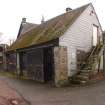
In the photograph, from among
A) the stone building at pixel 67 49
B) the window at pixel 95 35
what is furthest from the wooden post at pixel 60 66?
the window at pixel 95 35

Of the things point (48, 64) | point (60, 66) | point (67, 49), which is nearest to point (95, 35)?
point (67, 49)

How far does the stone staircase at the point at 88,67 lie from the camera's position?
53.4ft

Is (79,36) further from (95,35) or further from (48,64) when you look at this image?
(48,64)

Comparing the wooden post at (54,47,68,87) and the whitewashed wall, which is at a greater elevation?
the whitewashed wall

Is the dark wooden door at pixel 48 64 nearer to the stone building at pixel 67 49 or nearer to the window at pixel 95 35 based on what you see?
the stone building at pixel 67 49

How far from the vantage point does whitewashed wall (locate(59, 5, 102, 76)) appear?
17.3 meters

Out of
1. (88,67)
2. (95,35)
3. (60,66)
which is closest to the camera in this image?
(60,66)

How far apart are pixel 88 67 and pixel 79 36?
275 cm

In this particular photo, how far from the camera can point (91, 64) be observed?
58.1 ft

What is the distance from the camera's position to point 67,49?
17.1 metres

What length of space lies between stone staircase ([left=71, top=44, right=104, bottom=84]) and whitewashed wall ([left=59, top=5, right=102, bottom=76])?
63cm

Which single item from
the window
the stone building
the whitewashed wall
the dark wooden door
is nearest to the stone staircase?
the stone building

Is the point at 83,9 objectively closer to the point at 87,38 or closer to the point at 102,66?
the point at 87,38

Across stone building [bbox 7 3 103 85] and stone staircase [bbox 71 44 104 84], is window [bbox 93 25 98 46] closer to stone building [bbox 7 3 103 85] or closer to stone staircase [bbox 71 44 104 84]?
stone building [bbox 7 3 103 85]
